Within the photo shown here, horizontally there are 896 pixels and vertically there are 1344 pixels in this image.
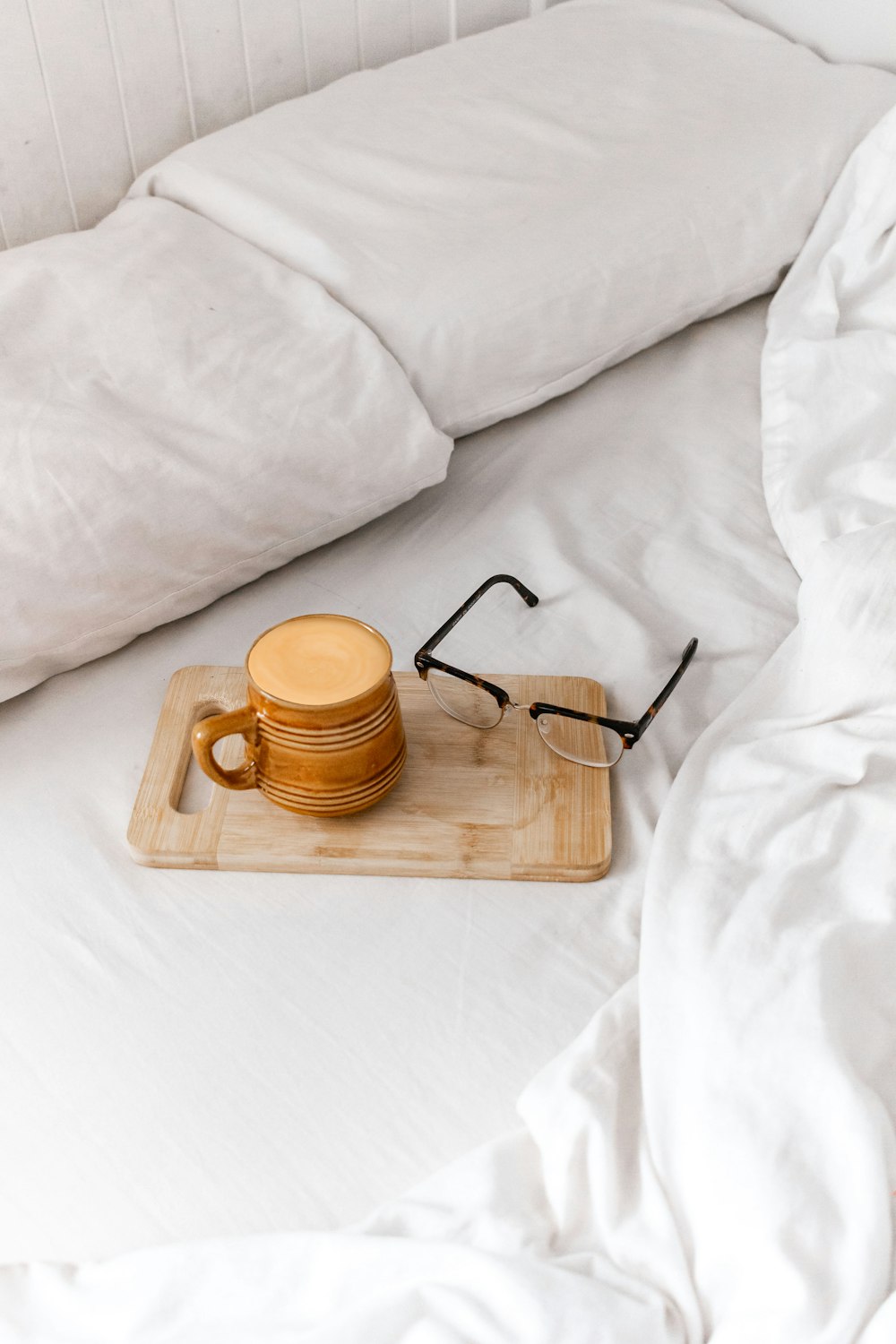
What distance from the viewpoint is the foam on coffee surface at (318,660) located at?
0.56 m

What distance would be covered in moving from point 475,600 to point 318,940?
0.23 metres

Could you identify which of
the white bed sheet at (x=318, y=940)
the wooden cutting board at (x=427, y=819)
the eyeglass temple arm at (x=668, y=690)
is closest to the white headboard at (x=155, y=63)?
the white bed sheet at (x=318, y=940)

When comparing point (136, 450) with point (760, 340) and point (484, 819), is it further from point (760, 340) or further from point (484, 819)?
point (760, 340)

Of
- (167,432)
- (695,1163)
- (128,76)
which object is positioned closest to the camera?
(695,1163)

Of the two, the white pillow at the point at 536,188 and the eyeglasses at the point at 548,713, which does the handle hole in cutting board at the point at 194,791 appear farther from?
the white pillow at the point at 536,188

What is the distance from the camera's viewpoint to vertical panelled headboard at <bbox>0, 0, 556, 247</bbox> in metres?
→ 0.92

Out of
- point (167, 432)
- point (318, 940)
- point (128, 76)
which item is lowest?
point (318, 940)

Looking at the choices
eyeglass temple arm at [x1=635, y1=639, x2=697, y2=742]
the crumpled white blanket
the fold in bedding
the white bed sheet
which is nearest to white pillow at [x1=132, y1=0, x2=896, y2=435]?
the fold in bedding

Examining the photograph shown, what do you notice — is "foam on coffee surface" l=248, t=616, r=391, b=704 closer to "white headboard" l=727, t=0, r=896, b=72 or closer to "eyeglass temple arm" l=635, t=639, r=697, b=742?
"eyeglass temple arm" l=635, t=639, r=697, b=742

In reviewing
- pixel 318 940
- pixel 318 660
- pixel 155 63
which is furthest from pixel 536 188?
pixel 318 940

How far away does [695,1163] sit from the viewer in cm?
46

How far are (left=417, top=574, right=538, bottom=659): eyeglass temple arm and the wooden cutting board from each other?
1.4 inches

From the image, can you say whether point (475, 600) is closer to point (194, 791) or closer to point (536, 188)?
point (194, 791)

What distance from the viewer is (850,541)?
67 cm
